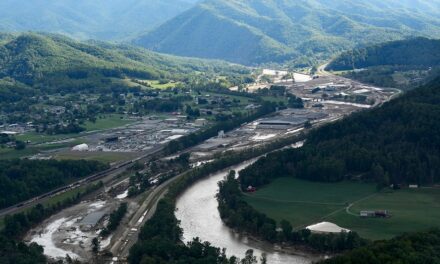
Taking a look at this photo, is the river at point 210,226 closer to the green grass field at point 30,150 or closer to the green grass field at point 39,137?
the green grass field at point 30,150

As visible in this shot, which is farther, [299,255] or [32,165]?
[32,165]

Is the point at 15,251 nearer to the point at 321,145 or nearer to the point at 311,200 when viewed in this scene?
the point at 311,200

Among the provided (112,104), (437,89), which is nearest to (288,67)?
(112,104)

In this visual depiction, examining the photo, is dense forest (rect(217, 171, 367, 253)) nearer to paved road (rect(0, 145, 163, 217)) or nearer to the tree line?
the tree line

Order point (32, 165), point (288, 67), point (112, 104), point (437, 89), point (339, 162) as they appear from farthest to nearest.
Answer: point (288, 67) < point (112, 104) < point (437, 89) < point (32, 165) < point (339, 162)

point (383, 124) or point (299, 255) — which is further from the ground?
point (383, 124)

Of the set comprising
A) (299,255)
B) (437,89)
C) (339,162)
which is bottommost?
(299,255)

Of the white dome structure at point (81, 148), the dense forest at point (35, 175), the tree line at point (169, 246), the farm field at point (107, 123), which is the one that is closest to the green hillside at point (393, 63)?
the farm field at point (107, 123)
